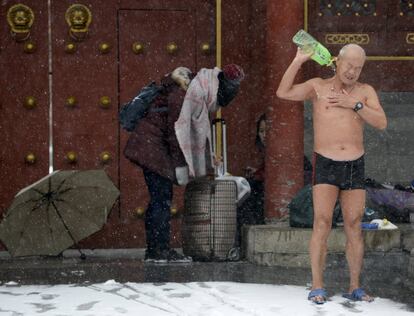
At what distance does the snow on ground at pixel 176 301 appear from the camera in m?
6.59

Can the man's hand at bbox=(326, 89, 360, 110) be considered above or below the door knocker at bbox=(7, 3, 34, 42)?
below

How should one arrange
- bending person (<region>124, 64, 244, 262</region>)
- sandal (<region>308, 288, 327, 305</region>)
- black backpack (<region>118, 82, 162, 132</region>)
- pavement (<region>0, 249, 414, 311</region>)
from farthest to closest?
1. black backpack (<region>118, 82, 162, 132</region>)
2. bending person (<region>124, 64, 244, 262</region>)
3. pavement (<region>0, 249, 414, 311</region>)
4. sandal (<region>308, 288, 327, 305</region>)

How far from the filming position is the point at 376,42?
10.5 m

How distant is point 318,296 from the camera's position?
22.6ft

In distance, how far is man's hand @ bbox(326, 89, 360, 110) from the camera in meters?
6.86

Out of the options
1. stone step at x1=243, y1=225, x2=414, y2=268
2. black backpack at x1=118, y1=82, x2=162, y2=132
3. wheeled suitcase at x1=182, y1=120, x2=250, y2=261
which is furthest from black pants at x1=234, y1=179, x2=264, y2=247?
black backpack at x1=118, y1=82, x2=162, y2=132

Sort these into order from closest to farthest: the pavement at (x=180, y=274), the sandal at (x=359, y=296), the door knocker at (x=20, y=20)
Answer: the sandal at (x=359, y=296), the pavement at (x=180, y=274), the door knocker at (x=20, y=20)

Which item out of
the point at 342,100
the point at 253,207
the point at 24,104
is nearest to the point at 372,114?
the point at 342,100

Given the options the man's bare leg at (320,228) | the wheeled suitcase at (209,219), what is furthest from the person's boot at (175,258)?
the man's bare leg at (320,228)

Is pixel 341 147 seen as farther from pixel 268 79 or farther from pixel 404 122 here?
pixel 404 122

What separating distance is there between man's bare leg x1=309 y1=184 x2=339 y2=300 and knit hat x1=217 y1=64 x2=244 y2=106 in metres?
2.23

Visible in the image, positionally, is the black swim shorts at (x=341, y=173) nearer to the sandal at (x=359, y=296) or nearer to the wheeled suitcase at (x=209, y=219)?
the sandal at (x=359, y=296)

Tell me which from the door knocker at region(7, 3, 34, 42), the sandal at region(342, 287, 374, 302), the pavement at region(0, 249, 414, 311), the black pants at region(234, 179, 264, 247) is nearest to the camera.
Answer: the sandal at region(342, 287, 374, 302)

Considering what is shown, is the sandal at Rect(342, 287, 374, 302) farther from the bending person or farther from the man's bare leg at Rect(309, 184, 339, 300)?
the bending person
